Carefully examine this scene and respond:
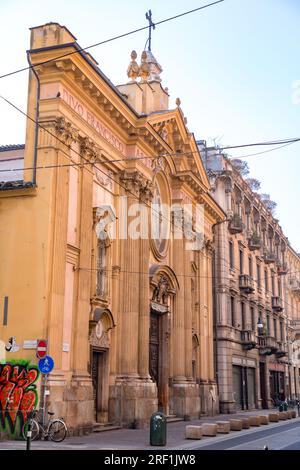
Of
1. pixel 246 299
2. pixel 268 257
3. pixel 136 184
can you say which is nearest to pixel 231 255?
pixel 246 299

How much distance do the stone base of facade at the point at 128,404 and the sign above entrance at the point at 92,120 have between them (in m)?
9.41

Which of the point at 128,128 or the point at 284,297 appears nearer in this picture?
the point at 128,128

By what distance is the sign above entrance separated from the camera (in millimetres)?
21422

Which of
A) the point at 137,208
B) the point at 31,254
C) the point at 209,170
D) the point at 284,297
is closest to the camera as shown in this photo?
the point at 31,254

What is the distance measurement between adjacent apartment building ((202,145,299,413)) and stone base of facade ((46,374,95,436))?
61.9 ft

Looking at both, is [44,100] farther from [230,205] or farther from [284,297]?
[284,297]

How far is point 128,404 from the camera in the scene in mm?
23500

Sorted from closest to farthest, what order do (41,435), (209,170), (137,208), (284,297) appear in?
(41,435) → (137,208) → (209,170) → (284,297)

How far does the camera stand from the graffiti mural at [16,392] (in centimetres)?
1806

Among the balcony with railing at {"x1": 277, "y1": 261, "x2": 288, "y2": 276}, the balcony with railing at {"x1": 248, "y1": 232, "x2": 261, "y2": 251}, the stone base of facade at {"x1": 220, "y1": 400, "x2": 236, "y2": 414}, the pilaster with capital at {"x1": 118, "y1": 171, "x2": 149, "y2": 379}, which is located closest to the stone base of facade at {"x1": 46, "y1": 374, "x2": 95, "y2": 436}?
the pilaster with capital at {"x1": 118, "y1": 171, "x2": 149, "y2": 379}

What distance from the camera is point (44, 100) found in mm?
20688

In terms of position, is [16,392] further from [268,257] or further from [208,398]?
[268,257]

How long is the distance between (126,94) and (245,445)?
16098 mm

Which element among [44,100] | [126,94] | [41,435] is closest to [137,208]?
[126,94]
